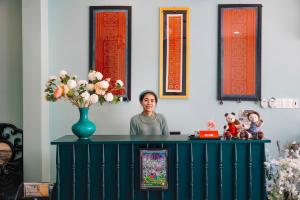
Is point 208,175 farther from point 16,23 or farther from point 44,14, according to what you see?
point 16,23

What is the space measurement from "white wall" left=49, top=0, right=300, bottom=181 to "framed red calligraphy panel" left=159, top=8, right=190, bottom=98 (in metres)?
0.08

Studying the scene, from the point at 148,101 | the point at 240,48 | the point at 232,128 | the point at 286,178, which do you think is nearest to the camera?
the point at 232,128

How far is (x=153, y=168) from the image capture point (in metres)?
2.35

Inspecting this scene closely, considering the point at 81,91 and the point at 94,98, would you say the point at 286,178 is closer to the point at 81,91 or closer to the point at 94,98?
the point at 94,98

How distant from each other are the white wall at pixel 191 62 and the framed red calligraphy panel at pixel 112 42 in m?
0.08

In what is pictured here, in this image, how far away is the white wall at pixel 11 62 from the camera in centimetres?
392

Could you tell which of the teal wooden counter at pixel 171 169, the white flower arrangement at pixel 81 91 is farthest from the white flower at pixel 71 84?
the teal wooden counter at pixel 171 169

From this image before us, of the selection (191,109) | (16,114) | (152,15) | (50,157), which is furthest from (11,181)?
(152,15)

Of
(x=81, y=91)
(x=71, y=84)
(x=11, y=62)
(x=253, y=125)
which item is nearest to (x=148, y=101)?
(x=81, y=91)

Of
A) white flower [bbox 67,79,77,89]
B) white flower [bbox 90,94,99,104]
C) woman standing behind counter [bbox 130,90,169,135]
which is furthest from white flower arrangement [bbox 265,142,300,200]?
white flower [bbox 67,79,77,89]

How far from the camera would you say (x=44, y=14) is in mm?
3820

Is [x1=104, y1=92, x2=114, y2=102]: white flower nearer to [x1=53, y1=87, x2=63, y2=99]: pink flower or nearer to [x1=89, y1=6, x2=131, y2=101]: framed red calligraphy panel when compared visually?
[x1=53, y1=87, x2=63, y2=99]: pink flower

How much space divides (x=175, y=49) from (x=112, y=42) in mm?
841

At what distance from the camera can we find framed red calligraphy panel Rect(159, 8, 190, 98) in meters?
3.91
